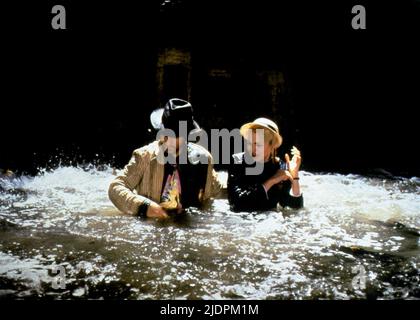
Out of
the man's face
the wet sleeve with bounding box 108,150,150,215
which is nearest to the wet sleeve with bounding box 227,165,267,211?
the man's face

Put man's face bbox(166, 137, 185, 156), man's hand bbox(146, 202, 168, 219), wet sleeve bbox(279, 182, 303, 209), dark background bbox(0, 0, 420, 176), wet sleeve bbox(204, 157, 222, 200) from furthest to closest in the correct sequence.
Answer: dark background bbox(0, 0, 420, 176) → wet sleeve bbox(279, 182, 303, 209) → wet sleeve bbox(204, 157, 222, 200) → man's face bbox(166, 137, 185, 156) → man's hand bbox(146, 202, 168, 219)

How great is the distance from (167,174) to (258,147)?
50.5 inches

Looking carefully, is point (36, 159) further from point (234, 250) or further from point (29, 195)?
point (234, 250)

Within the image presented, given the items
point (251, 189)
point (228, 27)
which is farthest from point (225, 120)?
point (251, 189)

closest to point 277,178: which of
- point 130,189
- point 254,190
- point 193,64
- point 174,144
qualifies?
point 254,190

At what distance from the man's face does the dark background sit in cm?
573

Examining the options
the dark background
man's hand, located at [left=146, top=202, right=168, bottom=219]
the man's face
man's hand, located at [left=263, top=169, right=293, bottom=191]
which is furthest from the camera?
the dark background

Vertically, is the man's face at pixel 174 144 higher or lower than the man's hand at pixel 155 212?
higher

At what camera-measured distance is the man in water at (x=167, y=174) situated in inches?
167

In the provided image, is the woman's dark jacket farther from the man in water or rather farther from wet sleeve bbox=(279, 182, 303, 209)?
the man in water

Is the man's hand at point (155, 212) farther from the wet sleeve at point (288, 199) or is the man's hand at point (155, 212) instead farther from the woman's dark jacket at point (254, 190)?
the wet sleeve at point (288, 199)

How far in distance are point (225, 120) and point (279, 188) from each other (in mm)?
6058

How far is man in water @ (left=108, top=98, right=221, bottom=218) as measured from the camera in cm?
423

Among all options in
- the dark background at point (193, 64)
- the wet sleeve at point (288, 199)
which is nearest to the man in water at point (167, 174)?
the wet sleeve at point (288, 199)
